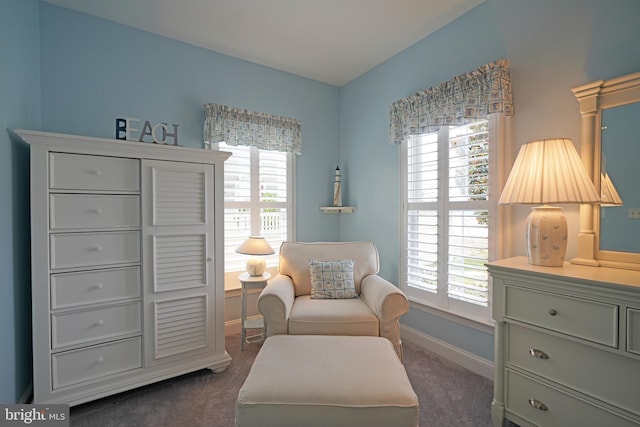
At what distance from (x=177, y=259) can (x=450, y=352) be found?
87.1 inches

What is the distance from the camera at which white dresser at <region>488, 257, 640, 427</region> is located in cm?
120

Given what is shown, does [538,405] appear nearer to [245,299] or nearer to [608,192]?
[608,192]

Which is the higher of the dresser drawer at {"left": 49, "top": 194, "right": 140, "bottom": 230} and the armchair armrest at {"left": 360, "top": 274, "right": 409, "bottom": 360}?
the dresser drawer at {"left": 49, "top": 194, "right": 140, "bottom": 230}

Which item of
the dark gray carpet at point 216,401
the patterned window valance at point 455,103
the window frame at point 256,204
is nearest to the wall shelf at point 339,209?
the window frame at point 256,204

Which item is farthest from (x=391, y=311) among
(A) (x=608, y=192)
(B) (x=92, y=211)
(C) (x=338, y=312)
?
(B) (x=92, y=211)

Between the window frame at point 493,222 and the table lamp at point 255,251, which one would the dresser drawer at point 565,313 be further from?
the table lamp at point 255,251

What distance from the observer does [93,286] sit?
1819mm

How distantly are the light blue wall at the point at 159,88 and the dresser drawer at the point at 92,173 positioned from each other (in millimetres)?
711

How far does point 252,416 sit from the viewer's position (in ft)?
3.95

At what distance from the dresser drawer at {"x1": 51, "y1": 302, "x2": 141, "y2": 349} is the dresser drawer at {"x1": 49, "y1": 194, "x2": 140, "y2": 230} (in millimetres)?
527

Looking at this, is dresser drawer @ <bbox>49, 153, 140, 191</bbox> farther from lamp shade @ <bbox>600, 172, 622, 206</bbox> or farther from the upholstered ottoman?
lamp shade @ <bbox>600, 172, 622, 206</bbox>

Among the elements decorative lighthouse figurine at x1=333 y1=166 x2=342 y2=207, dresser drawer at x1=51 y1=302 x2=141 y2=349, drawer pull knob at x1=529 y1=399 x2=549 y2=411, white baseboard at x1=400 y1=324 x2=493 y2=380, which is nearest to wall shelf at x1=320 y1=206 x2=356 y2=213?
decorative lighthouse figurine at x1=333 y1=166 x2=342 y2=207

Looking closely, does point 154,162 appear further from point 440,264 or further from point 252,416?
point 440,264

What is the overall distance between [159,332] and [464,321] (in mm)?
2217
